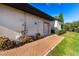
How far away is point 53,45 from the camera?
8.67 m

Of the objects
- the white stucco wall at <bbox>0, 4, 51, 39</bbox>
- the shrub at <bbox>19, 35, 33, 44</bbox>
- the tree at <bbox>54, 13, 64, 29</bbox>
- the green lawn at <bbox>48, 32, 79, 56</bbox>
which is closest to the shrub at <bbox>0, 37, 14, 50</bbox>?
the shrub at <bbox>19, 35, 33, 44</bbox>

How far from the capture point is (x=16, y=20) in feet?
28.5

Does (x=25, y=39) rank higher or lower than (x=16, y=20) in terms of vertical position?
lower

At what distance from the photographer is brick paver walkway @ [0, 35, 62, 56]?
7.76m

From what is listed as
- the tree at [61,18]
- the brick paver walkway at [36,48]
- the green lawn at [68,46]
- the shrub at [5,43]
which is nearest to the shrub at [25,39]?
the brick paver walkway at [36,48]

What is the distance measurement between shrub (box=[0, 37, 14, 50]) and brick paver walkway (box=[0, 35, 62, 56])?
243mm

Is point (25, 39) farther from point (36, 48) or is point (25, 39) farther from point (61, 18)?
point (61, 18)

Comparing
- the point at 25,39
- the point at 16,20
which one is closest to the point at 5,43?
the point at 25,39

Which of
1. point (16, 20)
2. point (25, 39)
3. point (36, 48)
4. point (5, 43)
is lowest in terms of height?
point (36, 48)

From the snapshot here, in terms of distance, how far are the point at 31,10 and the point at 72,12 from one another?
176cm

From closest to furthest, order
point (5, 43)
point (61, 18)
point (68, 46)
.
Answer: point (5, 43), point (68, 46), point (61, 18)

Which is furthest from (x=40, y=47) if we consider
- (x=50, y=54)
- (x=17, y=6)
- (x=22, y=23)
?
(x=17, y=6)

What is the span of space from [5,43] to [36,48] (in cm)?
119

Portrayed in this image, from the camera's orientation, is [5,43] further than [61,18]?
No
